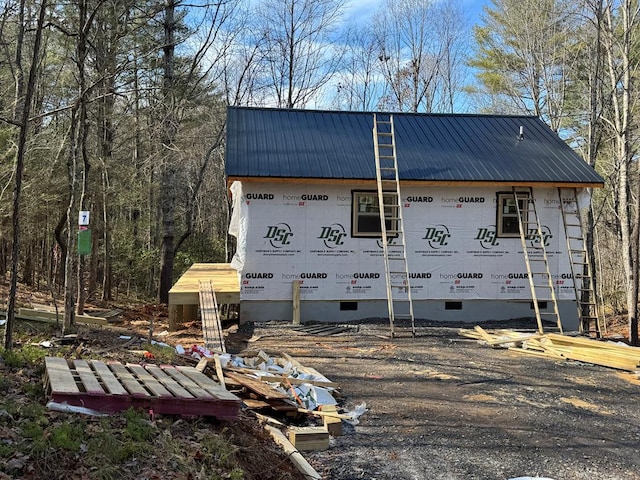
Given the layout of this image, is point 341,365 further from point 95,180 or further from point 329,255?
point 95,180

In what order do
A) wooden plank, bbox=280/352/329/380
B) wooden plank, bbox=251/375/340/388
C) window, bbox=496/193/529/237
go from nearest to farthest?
wooden plank, bbox=251/375/340/388 → wooden plank, bbox=280/352/329/380 → window, bbox=496/193/529/237

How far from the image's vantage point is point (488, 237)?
13016 millimetres

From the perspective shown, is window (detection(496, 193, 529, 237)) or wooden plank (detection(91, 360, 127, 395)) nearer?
wooden plank (detection(91, 360, 127, 395))

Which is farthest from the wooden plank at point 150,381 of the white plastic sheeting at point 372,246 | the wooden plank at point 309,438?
the white plastic sheeting at point 372,246

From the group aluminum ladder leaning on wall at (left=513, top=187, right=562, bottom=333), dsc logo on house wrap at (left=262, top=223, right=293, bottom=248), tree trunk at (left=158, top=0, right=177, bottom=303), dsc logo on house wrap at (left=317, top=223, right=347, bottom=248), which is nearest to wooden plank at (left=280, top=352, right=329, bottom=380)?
dsc logo on house wrap at (left=262, top=223, right=293, bottom=248)

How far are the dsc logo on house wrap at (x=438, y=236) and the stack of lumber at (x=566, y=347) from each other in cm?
236

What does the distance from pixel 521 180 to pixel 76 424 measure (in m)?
11.2

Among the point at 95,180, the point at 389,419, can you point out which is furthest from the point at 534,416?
the point at 95,180

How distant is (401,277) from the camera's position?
12.8 meters

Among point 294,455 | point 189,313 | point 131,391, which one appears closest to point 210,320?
point 189,313

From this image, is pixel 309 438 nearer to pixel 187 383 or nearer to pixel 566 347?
pixel 187 383

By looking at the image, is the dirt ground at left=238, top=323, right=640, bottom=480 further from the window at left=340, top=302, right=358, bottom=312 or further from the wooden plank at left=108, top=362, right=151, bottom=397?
the window at left=340, top=302, right=358, bottom=312

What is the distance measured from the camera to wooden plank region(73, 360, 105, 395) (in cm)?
446

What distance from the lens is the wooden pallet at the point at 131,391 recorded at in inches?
171
